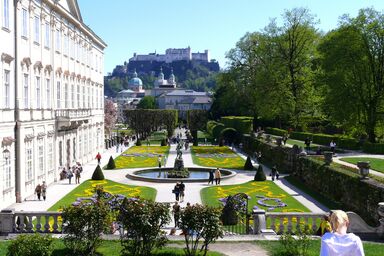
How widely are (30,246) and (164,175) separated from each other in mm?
28605

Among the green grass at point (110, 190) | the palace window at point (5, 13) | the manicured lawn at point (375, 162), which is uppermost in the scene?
the palace window at point (5, 13)

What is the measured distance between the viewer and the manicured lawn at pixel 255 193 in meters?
26.7

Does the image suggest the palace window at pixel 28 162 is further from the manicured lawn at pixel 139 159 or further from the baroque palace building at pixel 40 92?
the manicured lawn at pixel 139 159

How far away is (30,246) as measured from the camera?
41.4ft

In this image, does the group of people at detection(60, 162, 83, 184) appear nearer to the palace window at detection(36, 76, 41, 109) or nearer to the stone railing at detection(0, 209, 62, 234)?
the palace window at detection(36, 76, 41, 109)

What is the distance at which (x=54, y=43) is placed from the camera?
36.3 meters

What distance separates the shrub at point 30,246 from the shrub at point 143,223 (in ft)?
6.82

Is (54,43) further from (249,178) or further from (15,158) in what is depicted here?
(249,178)

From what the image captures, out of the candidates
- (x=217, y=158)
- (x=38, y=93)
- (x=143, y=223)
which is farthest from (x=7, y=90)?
(x=217, y=158)

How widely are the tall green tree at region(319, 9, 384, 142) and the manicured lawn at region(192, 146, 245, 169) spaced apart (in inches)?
420

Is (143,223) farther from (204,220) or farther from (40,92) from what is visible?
(40,92)

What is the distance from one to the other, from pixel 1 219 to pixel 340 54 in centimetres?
3629

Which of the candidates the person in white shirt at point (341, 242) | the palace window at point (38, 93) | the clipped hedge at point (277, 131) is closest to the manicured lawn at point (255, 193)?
the palace window at point (38, 93)

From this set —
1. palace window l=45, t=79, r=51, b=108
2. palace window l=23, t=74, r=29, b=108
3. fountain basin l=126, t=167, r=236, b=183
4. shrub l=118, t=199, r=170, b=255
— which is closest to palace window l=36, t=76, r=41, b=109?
palace window l=45, t=79, r=51, b=108
